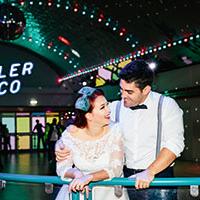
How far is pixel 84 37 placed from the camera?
1648cm

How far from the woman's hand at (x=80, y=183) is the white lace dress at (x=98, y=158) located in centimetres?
13

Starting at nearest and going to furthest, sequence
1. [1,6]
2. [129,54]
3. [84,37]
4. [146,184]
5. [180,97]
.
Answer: [146,184] → [1,6] → [180,97] → [129,54] → [84,37]

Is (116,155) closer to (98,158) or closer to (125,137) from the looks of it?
(98,158)

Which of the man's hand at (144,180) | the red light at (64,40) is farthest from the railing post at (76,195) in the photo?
the red light at (64,40)

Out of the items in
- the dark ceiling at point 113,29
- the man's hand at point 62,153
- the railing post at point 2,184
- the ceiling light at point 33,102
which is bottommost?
the railing post at point 2,184

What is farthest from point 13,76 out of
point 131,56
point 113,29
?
point 131,56

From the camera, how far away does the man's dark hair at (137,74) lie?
8.89 ft

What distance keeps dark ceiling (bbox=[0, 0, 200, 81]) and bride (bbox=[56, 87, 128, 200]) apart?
785 cm

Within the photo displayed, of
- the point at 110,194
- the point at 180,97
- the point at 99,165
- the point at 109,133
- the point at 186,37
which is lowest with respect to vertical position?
the point at 110,194

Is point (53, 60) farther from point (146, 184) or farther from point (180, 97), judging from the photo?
point (146, 184)

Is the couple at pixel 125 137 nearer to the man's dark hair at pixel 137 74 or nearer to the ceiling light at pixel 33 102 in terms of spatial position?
the man's dark hair at pixel 137 74

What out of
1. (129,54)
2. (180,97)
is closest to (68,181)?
(180,97)

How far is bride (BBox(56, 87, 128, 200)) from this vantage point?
8.51 feet

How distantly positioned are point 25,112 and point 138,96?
1955cm
